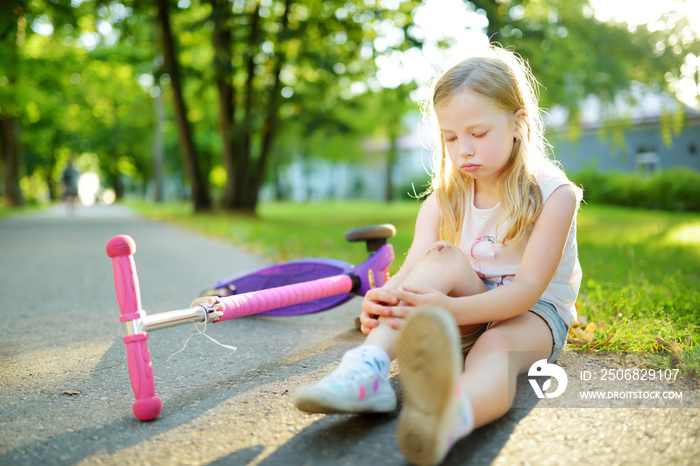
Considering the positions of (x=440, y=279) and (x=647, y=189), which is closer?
(x=440, y=279)

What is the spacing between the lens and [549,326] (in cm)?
205

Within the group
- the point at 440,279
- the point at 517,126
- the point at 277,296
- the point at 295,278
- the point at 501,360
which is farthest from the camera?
the point at 295,278

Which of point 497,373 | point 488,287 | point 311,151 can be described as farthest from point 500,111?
point 311,151

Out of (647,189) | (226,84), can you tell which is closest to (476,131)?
(226,84)

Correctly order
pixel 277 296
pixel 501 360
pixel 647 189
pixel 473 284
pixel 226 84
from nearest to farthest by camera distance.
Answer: pixel 501 360
pixel 473 284
pixel 277 296
pixel 226 84
pixel 647 189

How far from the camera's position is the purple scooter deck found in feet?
10.4

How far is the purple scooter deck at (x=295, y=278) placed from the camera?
3.18m

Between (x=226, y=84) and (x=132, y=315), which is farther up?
(x=226, y=84)

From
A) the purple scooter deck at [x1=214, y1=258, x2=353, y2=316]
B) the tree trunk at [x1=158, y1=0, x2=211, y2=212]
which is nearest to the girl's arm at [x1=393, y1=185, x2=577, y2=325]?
the purple scooter deck at [x1=214, y1=258, x2=353, y2=316]

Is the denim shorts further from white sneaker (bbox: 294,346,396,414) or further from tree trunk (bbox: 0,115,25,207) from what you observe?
tree trunk (bbox: 0,115,25,207)

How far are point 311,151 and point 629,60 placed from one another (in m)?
20.1

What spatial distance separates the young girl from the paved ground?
124 millimetres

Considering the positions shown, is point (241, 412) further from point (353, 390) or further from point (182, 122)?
point (182, 122)

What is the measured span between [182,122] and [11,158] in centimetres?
985
